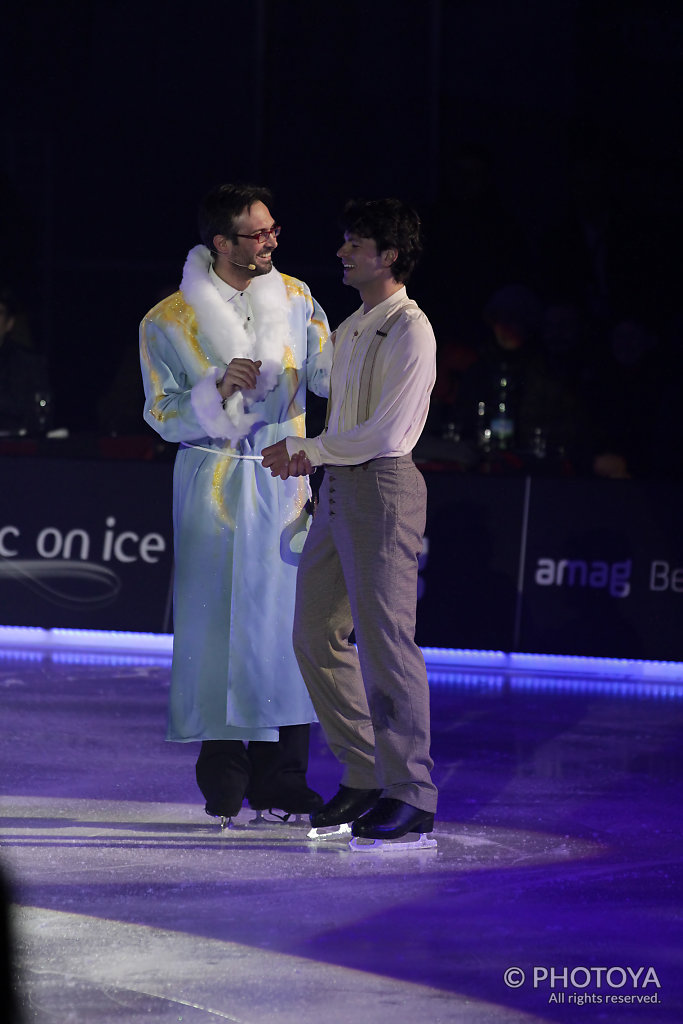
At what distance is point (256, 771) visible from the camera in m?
4.43

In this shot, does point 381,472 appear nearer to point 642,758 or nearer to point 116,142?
point 642,758

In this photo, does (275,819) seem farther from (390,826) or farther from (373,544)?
(373,544)

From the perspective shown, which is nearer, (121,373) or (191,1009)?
(191,1009)

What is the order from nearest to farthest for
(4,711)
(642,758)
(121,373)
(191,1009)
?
(191,1009)
(642,758)
(4,711)
(121,373)

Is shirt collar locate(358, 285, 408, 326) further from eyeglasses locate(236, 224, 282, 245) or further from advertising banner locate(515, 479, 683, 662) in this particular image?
advertising banner locate(515, 479, 683, 662)

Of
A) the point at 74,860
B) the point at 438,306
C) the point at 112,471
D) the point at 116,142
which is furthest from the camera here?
the point at 116,142

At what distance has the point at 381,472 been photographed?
4020mm

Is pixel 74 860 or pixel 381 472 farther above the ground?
pixel 381 472

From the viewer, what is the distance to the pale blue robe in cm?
432

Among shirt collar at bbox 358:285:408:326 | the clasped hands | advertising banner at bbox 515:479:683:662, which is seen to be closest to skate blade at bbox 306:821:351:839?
the clasped hands

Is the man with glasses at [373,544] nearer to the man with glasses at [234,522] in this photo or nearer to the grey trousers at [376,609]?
the grey trousers at [376,609]

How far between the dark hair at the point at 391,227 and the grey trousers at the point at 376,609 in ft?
1.80

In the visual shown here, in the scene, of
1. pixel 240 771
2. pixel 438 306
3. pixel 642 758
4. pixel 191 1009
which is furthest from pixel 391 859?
pixel 438 306

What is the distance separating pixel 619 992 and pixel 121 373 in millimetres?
7132
